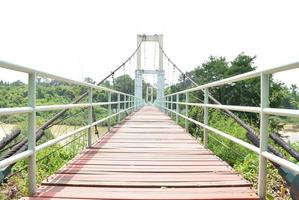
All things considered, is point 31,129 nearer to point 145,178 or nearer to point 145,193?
point 145,193

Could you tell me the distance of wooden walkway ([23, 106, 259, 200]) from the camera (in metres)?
2.45

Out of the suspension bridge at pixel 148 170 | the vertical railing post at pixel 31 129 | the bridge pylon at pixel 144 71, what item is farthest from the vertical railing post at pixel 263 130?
the bridge pylon at pixel 144 71

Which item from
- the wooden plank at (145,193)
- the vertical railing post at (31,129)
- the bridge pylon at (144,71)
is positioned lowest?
the wooden plank at (145,193)

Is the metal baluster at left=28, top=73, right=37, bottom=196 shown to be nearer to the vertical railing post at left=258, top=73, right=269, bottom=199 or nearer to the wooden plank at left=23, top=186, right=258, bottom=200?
the wooden plank at left=23, top=186, right=258, bottom=200

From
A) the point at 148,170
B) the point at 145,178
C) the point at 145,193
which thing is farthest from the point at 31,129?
the point at 148,170

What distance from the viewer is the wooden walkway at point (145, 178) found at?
245cm

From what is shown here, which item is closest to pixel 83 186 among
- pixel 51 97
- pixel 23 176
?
pixel 23 176

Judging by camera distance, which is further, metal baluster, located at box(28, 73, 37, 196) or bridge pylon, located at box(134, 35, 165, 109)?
bridge pylon, located at box(134, 35, 165, 109)

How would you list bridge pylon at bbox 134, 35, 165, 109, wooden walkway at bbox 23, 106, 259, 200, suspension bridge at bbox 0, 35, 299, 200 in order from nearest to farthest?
suspension bridge at bbox 0, 35, 299, 200
wooden walkway at bbox 23, 106, 259, 200
bridge pylon at bbox 134, 35, 165, 109

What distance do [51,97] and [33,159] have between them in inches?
261

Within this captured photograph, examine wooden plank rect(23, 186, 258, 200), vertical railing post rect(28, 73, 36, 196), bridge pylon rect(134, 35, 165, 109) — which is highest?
bridge pylon rect(134, 35, 165, 109)

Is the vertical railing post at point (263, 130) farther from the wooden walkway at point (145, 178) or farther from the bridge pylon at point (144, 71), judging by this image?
the bridge pylon at point (144, 71)

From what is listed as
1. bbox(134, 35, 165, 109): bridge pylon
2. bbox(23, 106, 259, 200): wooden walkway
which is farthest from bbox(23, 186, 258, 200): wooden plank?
bbox(134, 35, 165, 109): bridge pylon

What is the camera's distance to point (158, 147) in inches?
188
